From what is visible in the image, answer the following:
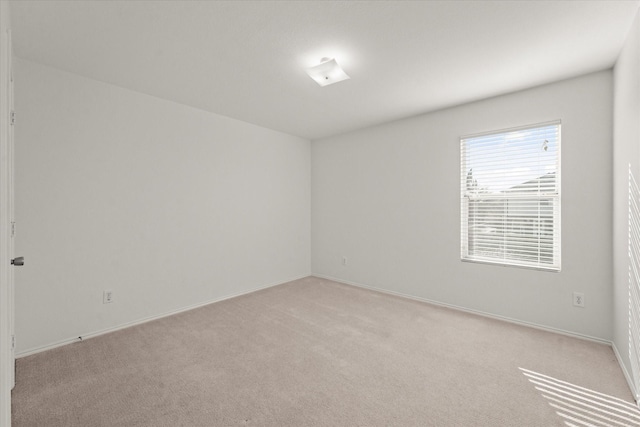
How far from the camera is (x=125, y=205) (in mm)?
3012

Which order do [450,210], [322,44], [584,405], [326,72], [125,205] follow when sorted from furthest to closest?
[450,210], [125,205], [326,72], [322,44], [584,405]

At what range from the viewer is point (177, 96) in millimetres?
3217

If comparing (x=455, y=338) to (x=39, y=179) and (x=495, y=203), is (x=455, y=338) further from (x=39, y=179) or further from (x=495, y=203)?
(x=39, y=179)

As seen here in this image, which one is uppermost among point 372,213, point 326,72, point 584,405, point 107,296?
point 326,72

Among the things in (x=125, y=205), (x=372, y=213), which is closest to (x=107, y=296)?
(x=125, y=205)

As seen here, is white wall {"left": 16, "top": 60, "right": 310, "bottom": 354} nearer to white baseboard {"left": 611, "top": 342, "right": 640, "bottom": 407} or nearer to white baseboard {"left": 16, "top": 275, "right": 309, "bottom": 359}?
white baseboard {"left": 16, "top": 275, "right": 309, "bottom": 359}

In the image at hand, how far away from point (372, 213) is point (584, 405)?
117 inches

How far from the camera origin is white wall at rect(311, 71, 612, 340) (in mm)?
2672

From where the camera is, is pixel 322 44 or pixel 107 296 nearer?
pixel 322 44

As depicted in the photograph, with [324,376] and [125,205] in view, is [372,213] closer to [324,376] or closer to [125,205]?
[324,376]

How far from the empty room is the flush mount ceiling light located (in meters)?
0.03

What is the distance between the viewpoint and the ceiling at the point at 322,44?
184 centimetres

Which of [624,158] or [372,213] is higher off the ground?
[624,158]

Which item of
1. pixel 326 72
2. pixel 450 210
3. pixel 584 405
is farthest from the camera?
pixel 450 210
